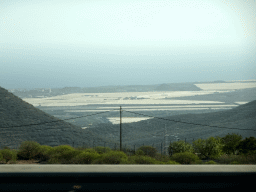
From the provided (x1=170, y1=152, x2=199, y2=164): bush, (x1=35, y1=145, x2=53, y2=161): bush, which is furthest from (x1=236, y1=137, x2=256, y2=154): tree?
(x1=35, y1=145, x2=53, y2=161): bush

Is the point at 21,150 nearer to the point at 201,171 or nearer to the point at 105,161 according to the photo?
the point at 105,161

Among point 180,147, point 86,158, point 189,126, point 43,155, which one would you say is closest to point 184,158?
point 86,158

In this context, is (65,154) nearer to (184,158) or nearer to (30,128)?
(184,158)
